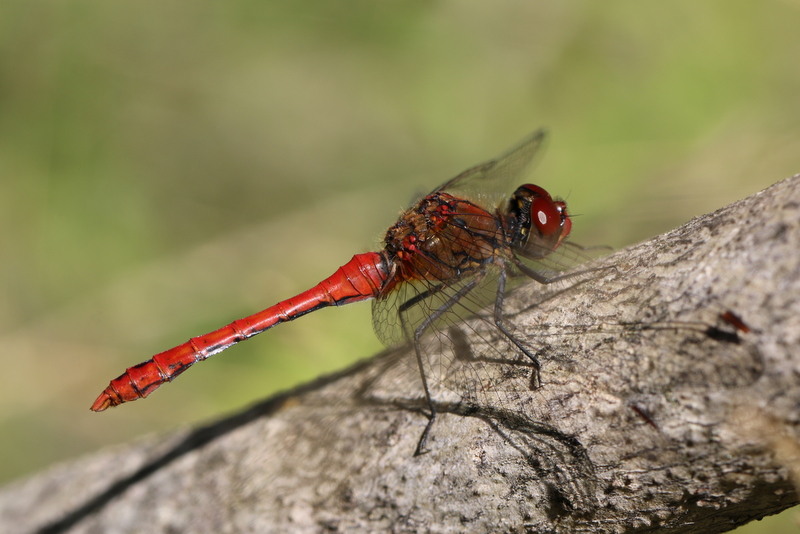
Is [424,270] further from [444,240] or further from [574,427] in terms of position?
[574,427]

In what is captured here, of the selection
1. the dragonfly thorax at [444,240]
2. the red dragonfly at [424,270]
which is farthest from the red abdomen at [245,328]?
the dragonfly thorax at [444,240]

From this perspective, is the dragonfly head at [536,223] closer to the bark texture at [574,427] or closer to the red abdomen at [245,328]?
the bark texture at [574,427]

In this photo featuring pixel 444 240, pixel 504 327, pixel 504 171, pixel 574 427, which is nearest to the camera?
pixel 574 427

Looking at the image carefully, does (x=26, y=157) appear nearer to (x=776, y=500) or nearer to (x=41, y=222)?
(x=41, y=222)

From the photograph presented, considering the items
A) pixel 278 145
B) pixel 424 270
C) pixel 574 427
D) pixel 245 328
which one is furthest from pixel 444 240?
pixel 278 145

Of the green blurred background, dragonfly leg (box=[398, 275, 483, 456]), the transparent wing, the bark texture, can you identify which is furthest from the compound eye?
the green blurred background

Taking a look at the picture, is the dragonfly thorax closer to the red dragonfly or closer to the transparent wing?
the red dragonfly

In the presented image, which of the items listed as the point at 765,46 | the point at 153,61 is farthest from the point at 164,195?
the point at 765,46
